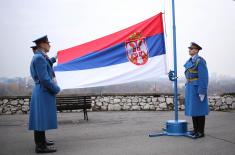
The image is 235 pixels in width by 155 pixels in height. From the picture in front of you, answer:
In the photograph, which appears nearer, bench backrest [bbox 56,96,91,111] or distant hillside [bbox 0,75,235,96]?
bench backrest [bbox 56,96,91,111]

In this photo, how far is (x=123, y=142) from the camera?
19.1ft

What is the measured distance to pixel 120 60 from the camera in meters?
6.46

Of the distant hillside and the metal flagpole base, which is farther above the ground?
the distant hillside

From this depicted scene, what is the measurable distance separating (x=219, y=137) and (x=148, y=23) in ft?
8.75

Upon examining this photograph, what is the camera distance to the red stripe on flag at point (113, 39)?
21.2 ft

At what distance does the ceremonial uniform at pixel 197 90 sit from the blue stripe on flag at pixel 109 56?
0.70 meters

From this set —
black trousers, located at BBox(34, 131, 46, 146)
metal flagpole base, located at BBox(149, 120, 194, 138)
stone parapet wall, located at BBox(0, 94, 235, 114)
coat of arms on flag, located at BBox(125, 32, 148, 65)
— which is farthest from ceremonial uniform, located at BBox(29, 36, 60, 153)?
stone parapet wall, located at BBox(0, 94, 235, 114)

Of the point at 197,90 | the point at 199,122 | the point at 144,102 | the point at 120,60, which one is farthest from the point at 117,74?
the point at 144,102

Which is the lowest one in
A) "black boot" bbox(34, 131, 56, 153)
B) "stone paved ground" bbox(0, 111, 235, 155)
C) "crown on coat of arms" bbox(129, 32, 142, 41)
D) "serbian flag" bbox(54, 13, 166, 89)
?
"stone paved ground" bbox(0, 111, 235, 155)

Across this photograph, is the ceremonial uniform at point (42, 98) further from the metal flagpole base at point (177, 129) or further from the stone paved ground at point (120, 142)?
the metal flagpole base at point (177, 129)

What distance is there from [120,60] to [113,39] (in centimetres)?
47

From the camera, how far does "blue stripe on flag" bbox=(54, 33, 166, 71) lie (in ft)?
21.1

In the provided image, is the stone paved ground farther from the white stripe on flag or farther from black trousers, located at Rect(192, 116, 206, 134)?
the white stripe on flag

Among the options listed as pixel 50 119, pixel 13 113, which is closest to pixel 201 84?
pixel 50 119
